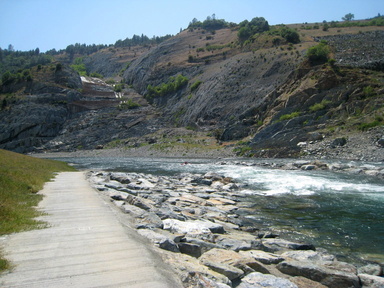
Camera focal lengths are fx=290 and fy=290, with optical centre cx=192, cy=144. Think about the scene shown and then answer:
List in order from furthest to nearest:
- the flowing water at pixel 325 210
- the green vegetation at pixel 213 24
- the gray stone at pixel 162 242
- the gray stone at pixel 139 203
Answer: the green vegetation at pixel 213 24 < the gray stone at pixel 139 203 < the flowing water at pixel 325 210 < the gray stone at pixel 162 242

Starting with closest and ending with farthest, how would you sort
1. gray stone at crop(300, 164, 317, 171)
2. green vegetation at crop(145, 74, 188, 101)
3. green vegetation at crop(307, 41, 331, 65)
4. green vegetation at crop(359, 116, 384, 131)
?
gray stone at crop(300, 164, 317, 171) → green vegetation at crop(359, 116, 384, 131) → green vegetation at crop(307, 41, 331, 65) → green vegetation at crop(145, 74, 188, 101)

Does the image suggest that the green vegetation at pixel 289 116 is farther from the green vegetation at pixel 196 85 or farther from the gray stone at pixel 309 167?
the green vegetation at pixel 196 85

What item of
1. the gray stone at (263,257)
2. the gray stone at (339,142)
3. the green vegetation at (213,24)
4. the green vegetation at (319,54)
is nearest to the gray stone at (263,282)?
the gray stone at (263,257)

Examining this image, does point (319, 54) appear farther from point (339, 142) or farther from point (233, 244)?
point (233, 244)

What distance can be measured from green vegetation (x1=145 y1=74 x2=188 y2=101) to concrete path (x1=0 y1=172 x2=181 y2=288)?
96.1m

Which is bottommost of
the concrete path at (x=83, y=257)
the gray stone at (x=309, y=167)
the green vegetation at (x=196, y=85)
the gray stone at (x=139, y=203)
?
the gray stone at (x=309, y=167)

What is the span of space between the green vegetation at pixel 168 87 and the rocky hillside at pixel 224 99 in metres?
0.40

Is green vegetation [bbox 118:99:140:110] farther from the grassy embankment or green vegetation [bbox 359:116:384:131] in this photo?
the grassy embankment

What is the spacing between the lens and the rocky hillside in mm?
43812

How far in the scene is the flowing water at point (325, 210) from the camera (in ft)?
32.2

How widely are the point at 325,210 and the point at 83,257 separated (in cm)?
1175

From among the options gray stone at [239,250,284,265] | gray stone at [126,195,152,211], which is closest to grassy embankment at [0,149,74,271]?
gray stone at [126,195,152,211]

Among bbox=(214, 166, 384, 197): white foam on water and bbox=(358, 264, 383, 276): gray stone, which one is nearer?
bbox=(358, 264, 383, 276): gray stone

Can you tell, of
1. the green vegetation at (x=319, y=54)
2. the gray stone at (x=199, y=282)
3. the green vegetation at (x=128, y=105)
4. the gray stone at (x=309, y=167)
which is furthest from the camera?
the green vegetation at (x=128, y=105)
